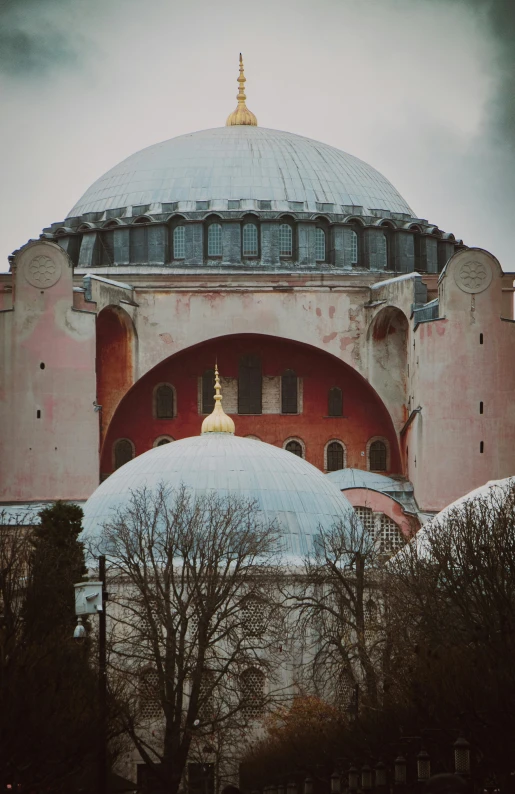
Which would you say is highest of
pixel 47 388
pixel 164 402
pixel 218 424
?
pixel 164 402

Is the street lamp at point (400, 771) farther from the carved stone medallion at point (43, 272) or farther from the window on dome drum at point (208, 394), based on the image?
the window on dome drum at point (208, 394)

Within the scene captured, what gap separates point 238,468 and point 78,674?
2010cm

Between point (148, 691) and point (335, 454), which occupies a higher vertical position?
point (335, 454)

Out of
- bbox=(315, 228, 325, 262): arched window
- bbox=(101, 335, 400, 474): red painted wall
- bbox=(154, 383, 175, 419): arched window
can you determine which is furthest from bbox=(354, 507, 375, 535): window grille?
bbox=(315, 228, 325, 262): arched window

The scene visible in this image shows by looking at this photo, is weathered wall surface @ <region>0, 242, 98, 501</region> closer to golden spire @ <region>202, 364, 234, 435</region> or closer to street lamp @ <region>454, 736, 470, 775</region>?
golden spire @ <region>202, 364, 234, 435</region>

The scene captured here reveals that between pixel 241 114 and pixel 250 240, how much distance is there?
1016 centimetres

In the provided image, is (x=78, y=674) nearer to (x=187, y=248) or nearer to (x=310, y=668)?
(x=310, y=668)

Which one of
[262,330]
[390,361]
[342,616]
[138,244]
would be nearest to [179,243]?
[138,244]

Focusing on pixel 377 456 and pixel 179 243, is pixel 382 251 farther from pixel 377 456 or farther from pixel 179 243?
pixel 377 456

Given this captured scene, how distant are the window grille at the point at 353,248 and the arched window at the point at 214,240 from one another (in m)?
4.05

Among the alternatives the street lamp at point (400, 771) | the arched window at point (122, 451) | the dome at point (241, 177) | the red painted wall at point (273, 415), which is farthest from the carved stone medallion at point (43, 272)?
the street lamp at point (400, 771)

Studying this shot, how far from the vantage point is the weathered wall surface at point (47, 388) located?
69312 mm

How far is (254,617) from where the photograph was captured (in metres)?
57.0

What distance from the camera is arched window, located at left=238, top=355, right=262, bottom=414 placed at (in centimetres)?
7500
